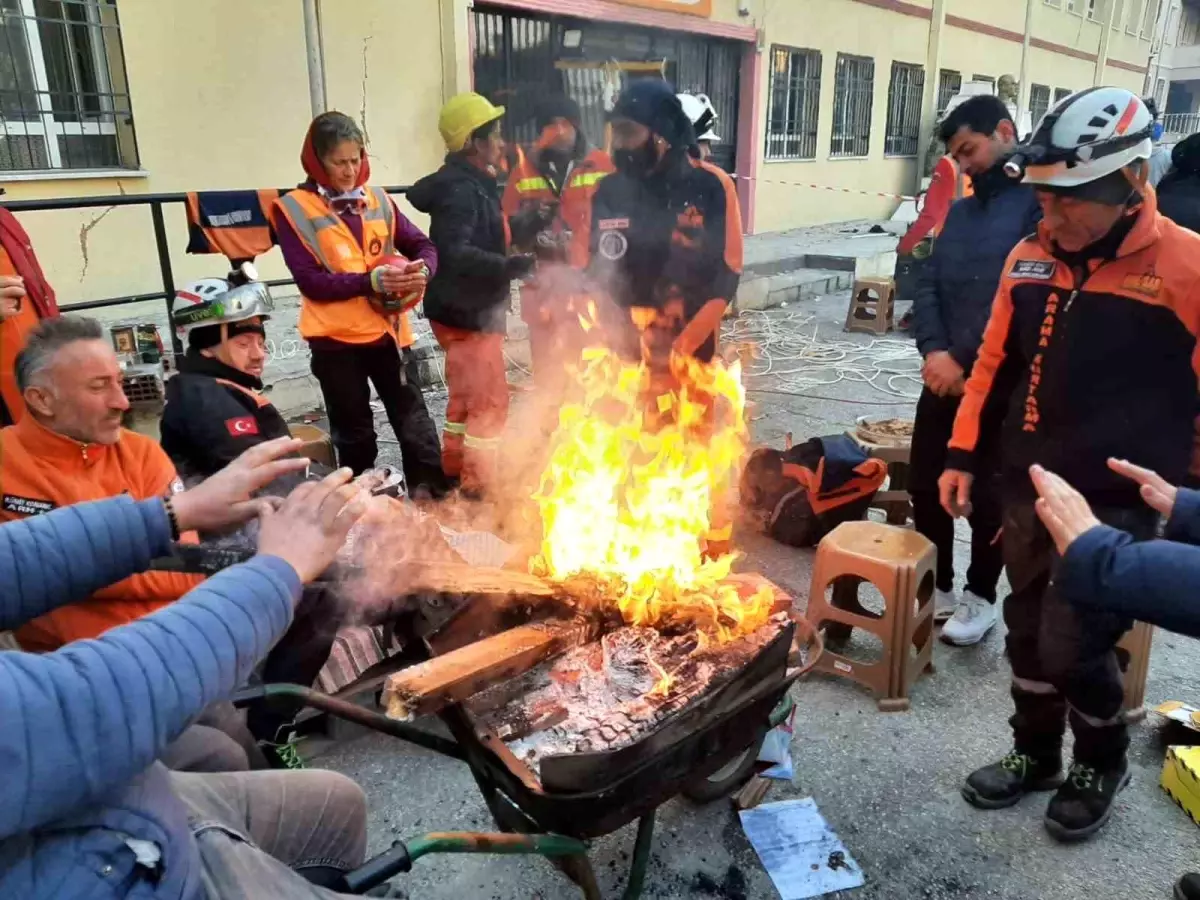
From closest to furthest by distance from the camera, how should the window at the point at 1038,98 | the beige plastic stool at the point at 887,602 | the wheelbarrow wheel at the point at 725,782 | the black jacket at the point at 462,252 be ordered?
the wheelbarrow wheel at the point at 725,782 → the beige plastic stool at the point at 887,602 → the black jacket at the point at 462,252 → the window at the point at 1038,98

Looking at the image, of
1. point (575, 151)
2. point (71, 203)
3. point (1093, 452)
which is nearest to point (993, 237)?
point (1093, 452)

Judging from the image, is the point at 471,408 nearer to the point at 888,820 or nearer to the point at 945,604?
the point at 945,604

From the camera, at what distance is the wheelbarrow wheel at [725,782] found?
9.27 ft

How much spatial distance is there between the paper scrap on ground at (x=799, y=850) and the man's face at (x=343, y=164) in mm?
3410

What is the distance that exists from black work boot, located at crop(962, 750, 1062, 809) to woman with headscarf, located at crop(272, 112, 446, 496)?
10.7 feet

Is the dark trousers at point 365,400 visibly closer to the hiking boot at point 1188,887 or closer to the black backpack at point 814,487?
the black backpack at point 814,487

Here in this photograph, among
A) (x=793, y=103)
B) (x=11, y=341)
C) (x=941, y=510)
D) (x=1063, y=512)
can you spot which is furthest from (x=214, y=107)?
(x=793, y=103)

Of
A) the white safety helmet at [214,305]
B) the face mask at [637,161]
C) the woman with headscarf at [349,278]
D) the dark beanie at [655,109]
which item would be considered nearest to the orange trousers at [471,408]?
the woman with headscarf at [349,278]

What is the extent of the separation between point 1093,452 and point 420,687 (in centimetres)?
213

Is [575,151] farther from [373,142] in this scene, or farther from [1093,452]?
[1093,452]

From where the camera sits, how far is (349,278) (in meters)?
4.20

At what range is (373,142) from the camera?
907 cm

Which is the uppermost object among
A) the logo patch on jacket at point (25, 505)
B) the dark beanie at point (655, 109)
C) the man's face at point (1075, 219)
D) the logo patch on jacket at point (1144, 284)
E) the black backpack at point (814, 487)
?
the dark beanie at point (655, 109)

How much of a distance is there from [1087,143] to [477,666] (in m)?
2.24
